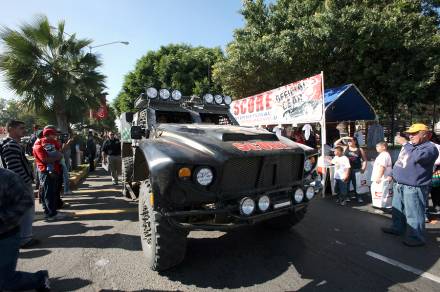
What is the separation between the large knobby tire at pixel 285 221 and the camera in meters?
4.44

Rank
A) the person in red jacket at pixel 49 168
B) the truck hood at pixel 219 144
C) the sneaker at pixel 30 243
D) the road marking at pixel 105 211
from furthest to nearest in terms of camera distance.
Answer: the road marking at pixel 105 211, the person in red jacket at pixel 49 168, the sneaker at pixel 30 243, the truck hood at pixel 219 144

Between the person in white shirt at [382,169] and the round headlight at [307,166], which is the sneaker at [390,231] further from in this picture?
the round headlight at [307,166]

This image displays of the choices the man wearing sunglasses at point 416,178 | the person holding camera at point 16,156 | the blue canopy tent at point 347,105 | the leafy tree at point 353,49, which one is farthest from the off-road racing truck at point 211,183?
the leafy tree at point 353,49

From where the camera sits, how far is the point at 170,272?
11.4 feet

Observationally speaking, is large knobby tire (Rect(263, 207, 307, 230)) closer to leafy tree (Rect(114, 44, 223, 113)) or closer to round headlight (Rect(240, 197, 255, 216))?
Answer: round headlight (Rect(240, 197, 255, 216))

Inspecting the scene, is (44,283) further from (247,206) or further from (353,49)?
(353,49)

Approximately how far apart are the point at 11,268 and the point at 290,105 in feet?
24.1

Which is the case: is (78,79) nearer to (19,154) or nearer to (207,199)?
(19,154)

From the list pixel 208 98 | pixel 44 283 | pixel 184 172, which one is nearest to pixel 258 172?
pixel 184 172

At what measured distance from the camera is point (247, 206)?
10.2 feet

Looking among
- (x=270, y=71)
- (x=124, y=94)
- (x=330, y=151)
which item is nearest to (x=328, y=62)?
(x=270, y=71)

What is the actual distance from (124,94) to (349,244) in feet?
89.5

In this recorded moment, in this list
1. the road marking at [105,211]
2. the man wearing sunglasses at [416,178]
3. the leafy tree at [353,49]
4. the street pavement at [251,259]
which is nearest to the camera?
the street pavement at [251,259]

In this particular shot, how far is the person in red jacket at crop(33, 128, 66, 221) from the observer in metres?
5.52
